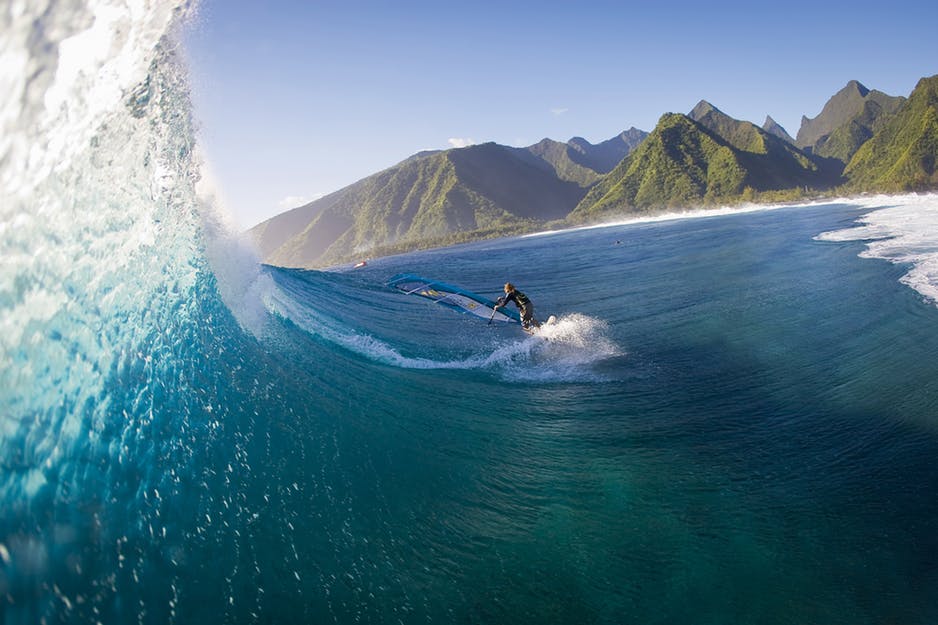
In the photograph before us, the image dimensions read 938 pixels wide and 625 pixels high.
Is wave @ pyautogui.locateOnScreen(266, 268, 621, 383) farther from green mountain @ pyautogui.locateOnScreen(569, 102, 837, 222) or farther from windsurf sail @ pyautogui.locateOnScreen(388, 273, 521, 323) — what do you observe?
green mountain @ pyautogui.locateOnScreen(569, 102, 837, 222)

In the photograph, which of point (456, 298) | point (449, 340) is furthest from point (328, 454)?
point (456, 298)

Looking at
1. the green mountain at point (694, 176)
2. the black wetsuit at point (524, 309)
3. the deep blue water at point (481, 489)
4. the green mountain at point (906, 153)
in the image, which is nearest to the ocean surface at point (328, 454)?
the deep blue water at point (481, 489)

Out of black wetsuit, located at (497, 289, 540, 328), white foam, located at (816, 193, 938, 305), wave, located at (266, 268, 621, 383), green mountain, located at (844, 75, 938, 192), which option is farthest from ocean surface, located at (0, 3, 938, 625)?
green mountain, located at (844, 75, 938, 192)

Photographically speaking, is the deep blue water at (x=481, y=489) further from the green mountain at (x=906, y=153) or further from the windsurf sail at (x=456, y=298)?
the green mountain at (x=906, y=153)

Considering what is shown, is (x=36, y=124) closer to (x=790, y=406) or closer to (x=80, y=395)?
(x=80, y=395)

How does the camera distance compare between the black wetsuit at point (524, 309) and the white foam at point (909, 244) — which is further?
the white foam at point (909, 244)
